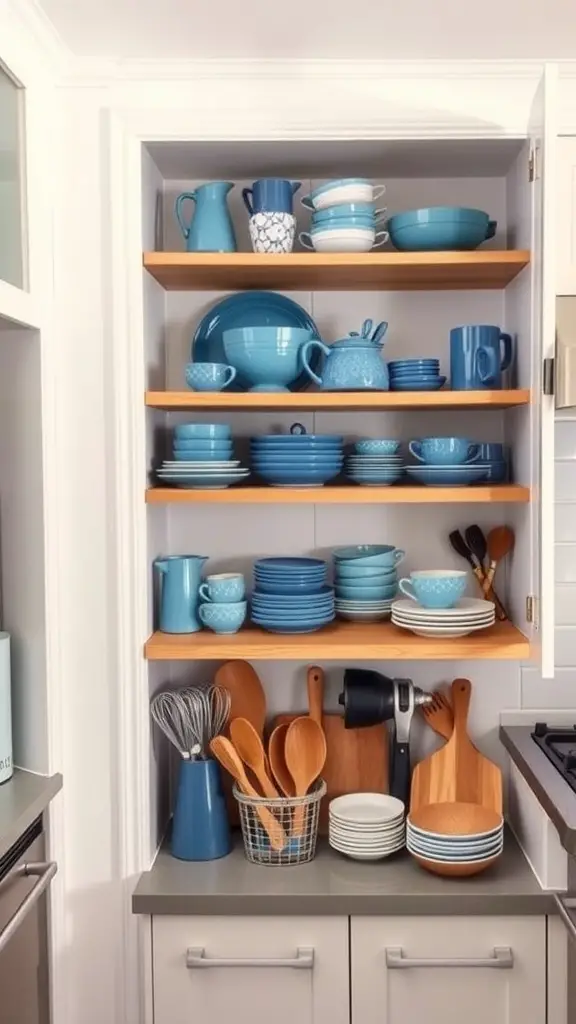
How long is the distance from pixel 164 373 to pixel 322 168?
0.54 m

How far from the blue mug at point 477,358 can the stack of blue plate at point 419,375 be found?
4 centimetres

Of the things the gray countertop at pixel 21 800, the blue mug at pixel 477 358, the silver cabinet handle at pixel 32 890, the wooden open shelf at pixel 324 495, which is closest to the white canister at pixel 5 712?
the gray countertop at pixel 21 800

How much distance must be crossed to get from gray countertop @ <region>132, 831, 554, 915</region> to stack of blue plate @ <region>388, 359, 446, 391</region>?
3.01 feet

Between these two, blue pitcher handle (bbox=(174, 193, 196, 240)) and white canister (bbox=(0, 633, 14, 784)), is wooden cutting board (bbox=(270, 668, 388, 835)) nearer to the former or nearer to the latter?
white canister (bbox=(0, 633, 14, 784))

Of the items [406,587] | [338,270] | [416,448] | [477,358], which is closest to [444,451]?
[416,448]

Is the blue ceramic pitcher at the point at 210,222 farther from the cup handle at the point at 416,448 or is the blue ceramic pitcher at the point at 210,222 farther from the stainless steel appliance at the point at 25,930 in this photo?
the stainless steel appliance at the point at 25,930

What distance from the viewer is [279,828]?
6.29 feet

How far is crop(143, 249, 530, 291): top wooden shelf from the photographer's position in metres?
1.88

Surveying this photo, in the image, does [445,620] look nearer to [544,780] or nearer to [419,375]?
[544,780]

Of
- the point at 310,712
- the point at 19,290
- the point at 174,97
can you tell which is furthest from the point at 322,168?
the point at 310,712

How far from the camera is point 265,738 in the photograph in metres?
2.19

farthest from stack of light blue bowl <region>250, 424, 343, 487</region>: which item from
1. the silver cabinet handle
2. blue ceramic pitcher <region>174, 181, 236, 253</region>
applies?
the silver cabinet handle

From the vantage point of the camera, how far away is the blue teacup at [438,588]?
1.96m

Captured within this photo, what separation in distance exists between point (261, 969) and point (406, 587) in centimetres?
76
